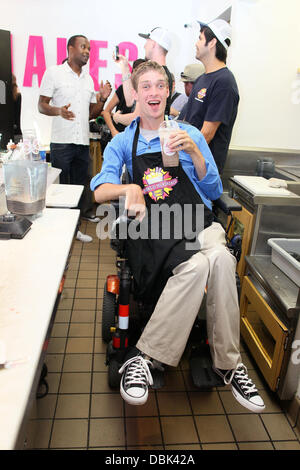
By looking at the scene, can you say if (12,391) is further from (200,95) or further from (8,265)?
(200,95)

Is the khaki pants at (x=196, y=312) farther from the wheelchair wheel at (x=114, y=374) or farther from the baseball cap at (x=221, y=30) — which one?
the baseball cap at (x=221, y=30)

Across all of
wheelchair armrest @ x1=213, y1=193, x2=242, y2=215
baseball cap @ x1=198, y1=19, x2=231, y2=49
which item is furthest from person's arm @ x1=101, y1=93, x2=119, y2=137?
wheelchair armrest @ x1=213, y1=193, x2=242, y2=215

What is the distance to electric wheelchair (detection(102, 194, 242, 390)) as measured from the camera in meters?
1.68

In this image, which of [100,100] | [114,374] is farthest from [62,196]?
[100,100]

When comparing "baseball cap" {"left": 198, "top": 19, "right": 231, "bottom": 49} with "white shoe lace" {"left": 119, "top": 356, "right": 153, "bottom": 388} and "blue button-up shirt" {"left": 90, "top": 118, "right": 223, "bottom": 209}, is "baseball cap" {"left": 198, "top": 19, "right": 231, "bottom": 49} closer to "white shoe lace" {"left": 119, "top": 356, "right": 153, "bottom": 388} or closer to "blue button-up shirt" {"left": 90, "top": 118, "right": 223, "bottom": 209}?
"blue button-up shirt" {"left": 90, "top": 118, "right": 223, "bottom": 209}

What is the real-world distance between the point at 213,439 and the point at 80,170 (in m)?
2.99

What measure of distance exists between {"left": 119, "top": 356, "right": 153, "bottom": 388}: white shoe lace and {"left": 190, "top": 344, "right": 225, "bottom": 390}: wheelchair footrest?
8.6 inches

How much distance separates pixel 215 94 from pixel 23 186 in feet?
4.60

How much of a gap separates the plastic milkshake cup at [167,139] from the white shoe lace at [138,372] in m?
0.87

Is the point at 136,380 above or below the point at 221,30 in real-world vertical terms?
below

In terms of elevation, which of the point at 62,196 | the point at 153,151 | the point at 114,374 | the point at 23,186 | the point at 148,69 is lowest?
the point at 114,374

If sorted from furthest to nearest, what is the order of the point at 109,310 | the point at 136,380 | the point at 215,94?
the point at 215,94 < the point at 109,310 < the point at 136,380

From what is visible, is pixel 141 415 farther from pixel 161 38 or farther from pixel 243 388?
pixel 161 38

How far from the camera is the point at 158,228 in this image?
1.78 metres
